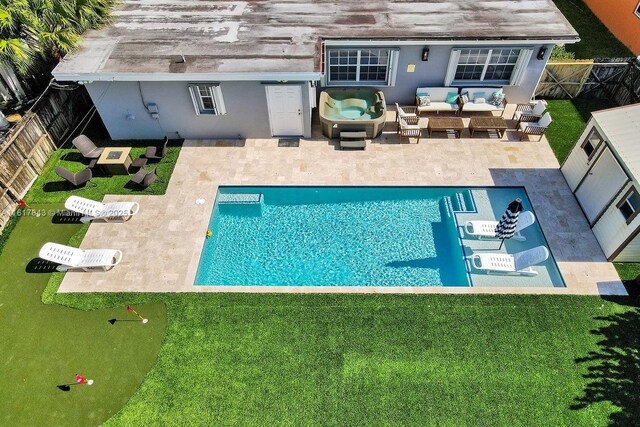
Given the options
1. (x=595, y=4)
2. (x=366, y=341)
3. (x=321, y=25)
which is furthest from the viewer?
(x=595, y=4)

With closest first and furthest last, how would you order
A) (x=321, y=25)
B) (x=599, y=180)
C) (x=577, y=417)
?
(x=577, y=417) < (x=599, y=180) < (x=321, y=25)

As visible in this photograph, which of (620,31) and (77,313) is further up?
(620,31)

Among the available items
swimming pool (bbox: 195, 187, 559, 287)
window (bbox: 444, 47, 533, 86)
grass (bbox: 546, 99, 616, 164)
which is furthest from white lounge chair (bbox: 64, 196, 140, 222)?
grass (bbox: 546, 99, 616, 164)

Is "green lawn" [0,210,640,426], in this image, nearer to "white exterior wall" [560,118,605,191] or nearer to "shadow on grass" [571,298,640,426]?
"shadow on grass" [571,298,640,426]

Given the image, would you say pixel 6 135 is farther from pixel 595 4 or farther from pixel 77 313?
pixel 595 4

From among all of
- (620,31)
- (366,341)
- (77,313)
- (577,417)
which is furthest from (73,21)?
(620,31)

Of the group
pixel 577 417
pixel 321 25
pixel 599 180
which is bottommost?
pixel 577 417
